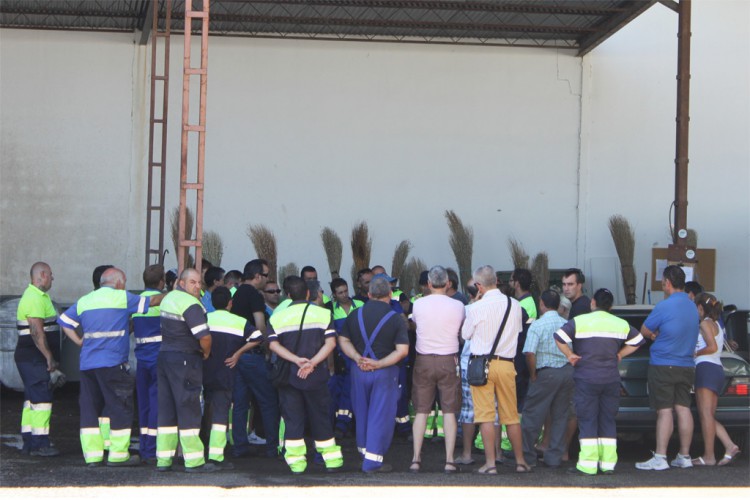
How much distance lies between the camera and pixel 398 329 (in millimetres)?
8195

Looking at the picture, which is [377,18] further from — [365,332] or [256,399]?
[365,332]

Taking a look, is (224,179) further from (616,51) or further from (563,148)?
(616,51)

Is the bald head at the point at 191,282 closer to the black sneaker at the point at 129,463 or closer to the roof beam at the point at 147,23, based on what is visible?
the black sneaker at the point at 129,463

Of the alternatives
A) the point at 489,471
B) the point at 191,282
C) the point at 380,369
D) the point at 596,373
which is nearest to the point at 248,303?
the point at 191,282

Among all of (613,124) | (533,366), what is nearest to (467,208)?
(613,124)

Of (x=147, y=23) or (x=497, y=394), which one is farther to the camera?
(x=147, y=23)

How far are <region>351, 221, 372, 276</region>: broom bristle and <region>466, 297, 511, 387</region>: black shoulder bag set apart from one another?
10217 mm

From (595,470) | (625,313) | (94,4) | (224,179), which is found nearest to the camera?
(595,470)

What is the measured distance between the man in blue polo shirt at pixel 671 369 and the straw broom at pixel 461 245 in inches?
392

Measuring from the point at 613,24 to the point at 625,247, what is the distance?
410 cm

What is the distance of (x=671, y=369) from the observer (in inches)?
332

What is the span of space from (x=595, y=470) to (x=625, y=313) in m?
2.20

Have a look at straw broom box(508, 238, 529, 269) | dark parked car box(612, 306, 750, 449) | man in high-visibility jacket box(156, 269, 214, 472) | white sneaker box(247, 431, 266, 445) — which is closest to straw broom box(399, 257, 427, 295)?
straw broom box(508, 238, 529, 269)

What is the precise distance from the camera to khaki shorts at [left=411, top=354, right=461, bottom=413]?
8336mm
